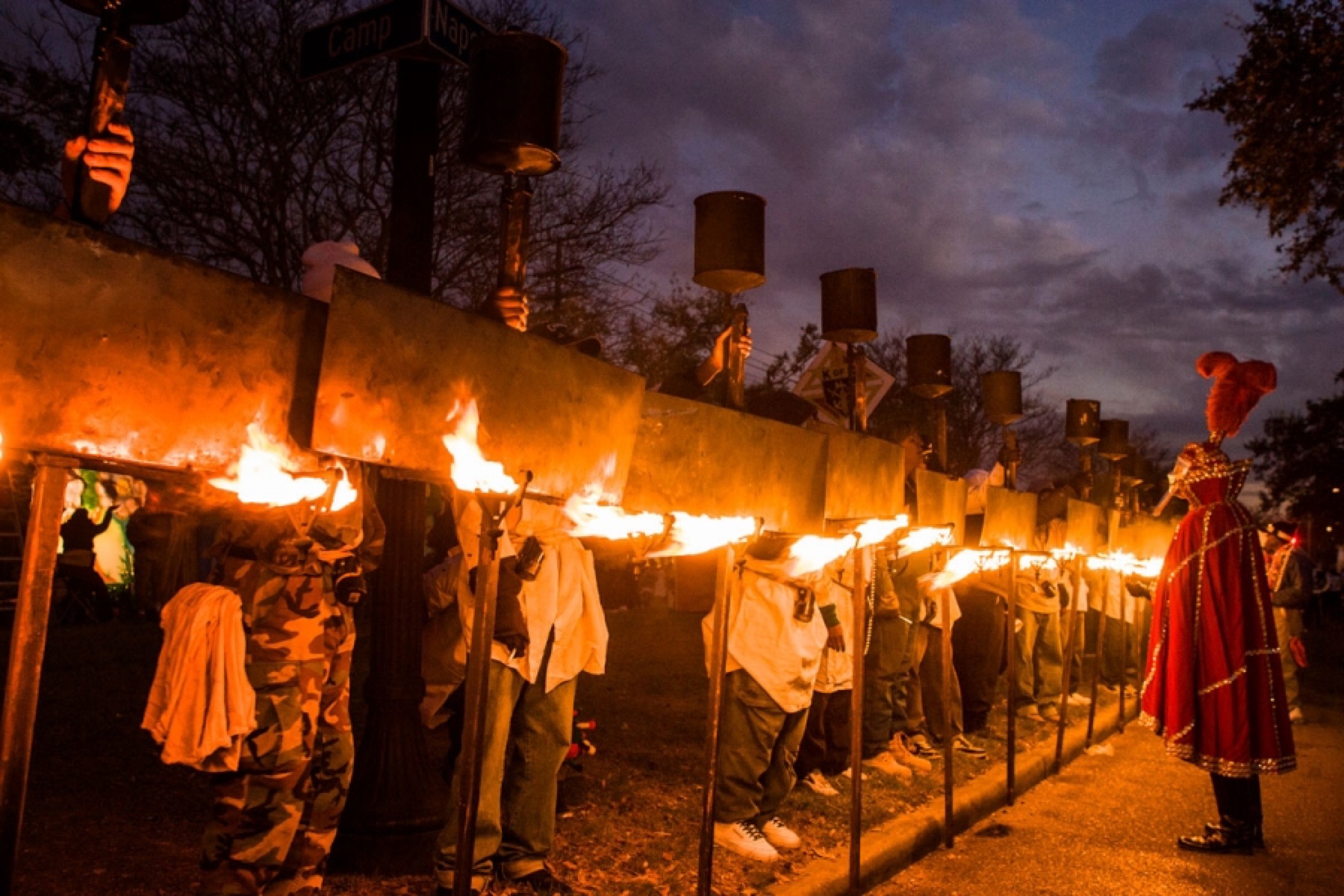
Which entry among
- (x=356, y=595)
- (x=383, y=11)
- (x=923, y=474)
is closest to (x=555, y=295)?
(x=923, y=474)

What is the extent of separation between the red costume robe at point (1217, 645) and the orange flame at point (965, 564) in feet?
4.58

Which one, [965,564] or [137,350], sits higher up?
[137,350]

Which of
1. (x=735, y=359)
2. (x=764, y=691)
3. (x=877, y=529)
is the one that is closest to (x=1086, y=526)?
(x=877, y=529)

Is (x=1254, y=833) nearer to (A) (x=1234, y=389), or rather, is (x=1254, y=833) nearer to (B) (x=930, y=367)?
(A) (x=1234, y=389)

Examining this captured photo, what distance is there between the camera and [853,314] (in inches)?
265

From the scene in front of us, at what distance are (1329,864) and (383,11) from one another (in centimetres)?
803

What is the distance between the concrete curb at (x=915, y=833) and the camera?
547 centimetres

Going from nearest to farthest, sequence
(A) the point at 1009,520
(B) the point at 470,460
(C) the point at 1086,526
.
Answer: (B) the point at 470,460 < (A) the point at 1009,520 < (C) the point at 1086,526

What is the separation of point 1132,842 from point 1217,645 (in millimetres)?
1530

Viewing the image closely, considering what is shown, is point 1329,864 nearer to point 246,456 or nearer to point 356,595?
point 356,595

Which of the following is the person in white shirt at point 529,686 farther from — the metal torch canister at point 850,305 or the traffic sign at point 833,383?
the traffic sign at point 833,383

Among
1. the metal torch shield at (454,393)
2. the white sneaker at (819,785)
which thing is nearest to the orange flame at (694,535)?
the metal torch shield at (454,393)

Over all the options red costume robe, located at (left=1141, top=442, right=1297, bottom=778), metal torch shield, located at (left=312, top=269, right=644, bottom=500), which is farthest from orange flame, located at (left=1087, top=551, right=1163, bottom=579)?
metal torch shield, located at (left=312, top=269, right=644, bottom=500)

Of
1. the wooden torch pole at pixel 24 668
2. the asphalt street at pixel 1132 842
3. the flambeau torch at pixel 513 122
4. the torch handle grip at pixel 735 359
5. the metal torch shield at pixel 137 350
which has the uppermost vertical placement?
the flambeau torch at pixel 513 122
